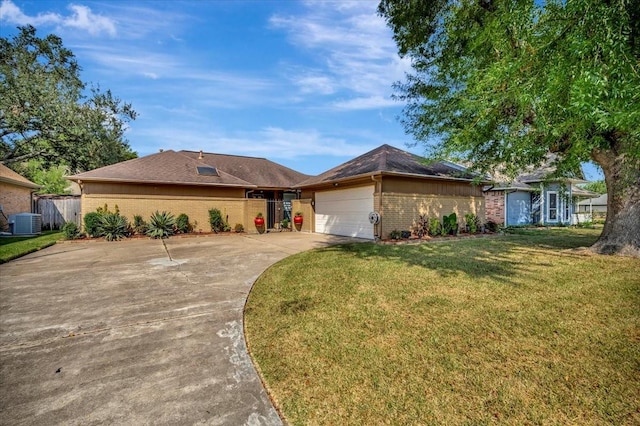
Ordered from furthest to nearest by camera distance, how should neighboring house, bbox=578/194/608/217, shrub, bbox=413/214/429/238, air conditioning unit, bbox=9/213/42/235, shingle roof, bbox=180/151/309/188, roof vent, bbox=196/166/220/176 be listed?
1. neighboring house, bbox=578/194/608/217
2. shingle roof, bbox=180/151/309/188
3. roof vent, bbox=196/166/220/176
4. air conditioning unit, bbox=9/213/42/235
5. shrub, bbox=413/214/429/238

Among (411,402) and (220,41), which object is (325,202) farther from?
(411,402)

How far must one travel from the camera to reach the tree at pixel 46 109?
17.0 m

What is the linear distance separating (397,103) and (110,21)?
10.4 metres

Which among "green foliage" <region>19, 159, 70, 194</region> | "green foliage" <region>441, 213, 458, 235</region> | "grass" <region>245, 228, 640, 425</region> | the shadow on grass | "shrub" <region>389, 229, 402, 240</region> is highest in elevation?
"green foliage" <region>19, 159, 70, 194</region>

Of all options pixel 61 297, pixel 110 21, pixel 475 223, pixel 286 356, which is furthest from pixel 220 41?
pixel 475 223

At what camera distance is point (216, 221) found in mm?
15336

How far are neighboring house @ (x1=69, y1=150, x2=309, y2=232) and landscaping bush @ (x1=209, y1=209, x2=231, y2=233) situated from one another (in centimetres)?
27

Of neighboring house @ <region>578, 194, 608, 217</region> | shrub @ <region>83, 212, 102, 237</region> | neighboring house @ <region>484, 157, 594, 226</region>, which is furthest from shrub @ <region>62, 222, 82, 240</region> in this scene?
neighboring house @ <region>578, 194, 608, 217</region>

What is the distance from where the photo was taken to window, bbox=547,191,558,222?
2012 centimetres

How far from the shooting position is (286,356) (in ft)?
10.5

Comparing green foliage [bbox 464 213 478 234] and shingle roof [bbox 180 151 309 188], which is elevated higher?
shingle roof [bbox 180 151 309 188]

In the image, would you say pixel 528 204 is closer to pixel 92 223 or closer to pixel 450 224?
pixel 450 224

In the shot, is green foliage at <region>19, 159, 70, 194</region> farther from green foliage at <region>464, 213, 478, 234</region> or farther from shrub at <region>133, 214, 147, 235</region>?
green foliage at <region>464, 213, 478, 234</region>

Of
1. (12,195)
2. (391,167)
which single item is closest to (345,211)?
(391,167)
